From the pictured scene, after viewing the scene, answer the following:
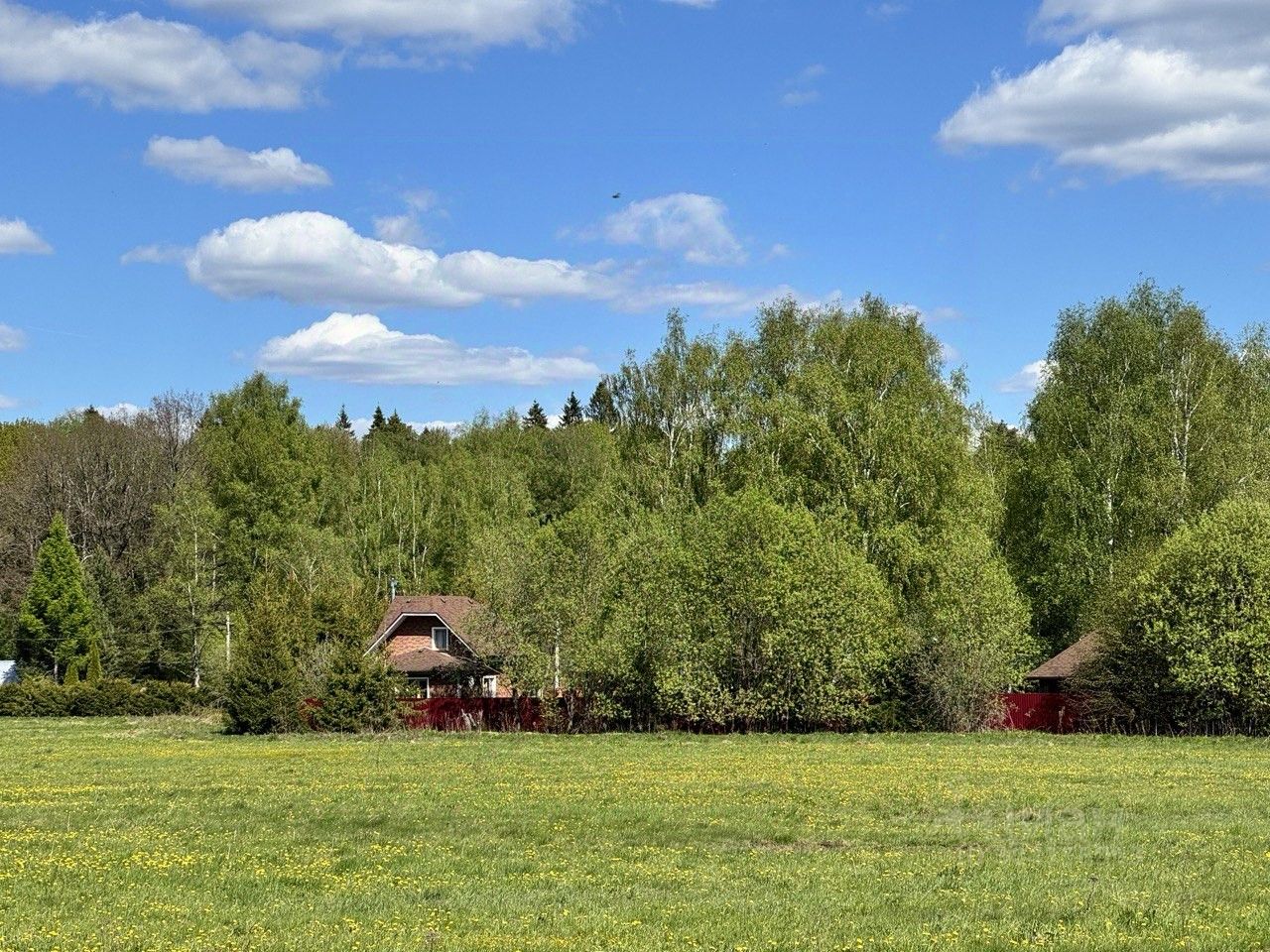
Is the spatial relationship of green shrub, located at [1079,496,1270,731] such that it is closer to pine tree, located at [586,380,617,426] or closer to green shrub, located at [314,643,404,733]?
green shrub, located at [314,643,404,733]

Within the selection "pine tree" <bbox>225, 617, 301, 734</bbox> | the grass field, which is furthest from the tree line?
the grass field

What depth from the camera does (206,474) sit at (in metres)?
93.1

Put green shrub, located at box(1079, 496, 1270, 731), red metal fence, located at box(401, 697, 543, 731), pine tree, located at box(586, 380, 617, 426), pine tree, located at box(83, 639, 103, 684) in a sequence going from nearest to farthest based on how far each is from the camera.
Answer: green shrub, located at box(1079, 496, 1270, 731)
red metal fence, located at box(401, 697, 543, 731)
pine tree, located at box(83, 639, 103, 684)
pine tree, located at box(586, 380, 617, 426)

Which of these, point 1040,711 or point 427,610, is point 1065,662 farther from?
point 427,610

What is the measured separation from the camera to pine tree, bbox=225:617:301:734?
5281cm

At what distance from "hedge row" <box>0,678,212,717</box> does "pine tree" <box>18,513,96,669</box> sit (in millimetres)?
6065

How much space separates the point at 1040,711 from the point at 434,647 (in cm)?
3615

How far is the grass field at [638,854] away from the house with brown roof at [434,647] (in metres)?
35.2

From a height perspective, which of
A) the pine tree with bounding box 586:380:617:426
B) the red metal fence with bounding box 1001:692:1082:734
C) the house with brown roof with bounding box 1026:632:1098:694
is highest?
the pine tree with bounding box 586:380:617:426

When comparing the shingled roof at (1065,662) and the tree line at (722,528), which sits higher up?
the tree line at (722,528)

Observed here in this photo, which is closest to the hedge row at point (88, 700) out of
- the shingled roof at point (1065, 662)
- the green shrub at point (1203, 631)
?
the shingled roof at point (1065, 662)

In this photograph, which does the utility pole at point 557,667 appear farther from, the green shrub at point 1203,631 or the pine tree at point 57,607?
the pine tree at point 57,607

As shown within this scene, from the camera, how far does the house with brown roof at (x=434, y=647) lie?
74.1 m

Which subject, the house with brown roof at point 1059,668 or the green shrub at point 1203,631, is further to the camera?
the house with brown roof at point 1059,668
